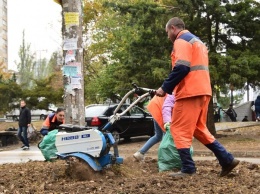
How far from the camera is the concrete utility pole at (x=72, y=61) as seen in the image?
7.86m

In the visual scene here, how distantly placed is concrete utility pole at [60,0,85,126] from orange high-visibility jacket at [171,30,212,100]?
1996mm

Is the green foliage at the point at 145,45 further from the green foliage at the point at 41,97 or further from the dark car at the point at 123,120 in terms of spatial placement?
the green foliage at the point at 41,97

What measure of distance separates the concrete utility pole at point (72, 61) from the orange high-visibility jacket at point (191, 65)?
1996 millimetres

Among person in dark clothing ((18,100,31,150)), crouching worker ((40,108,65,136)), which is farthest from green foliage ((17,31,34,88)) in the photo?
crouching worker ((40,108,65,136))

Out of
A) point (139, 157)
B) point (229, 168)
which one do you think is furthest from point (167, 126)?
point (229, 168)

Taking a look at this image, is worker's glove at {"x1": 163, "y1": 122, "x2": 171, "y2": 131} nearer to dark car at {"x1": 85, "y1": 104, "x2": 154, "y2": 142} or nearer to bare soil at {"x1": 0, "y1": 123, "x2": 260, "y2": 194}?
bare soil at {"x1": 0, "y1": 123, "x2": 260, "y2": 194}

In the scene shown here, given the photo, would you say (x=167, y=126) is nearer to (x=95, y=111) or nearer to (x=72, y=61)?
(x=72, y=61)

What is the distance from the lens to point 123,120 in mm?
18422

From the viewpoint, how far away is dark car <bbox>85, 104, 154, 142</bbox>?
687 inches

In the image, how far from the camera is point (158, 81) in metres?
17.5

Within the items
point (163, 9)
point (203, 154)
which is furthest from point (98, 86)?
point (203, 154)

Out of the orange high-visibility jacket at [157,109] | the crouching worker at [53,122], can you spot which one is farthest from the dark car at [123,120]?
the orange high-visibility jacket at [157,109]

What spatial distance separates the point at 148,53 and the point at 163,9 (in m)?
1.59

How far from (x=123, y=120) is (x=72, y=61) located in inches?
417
